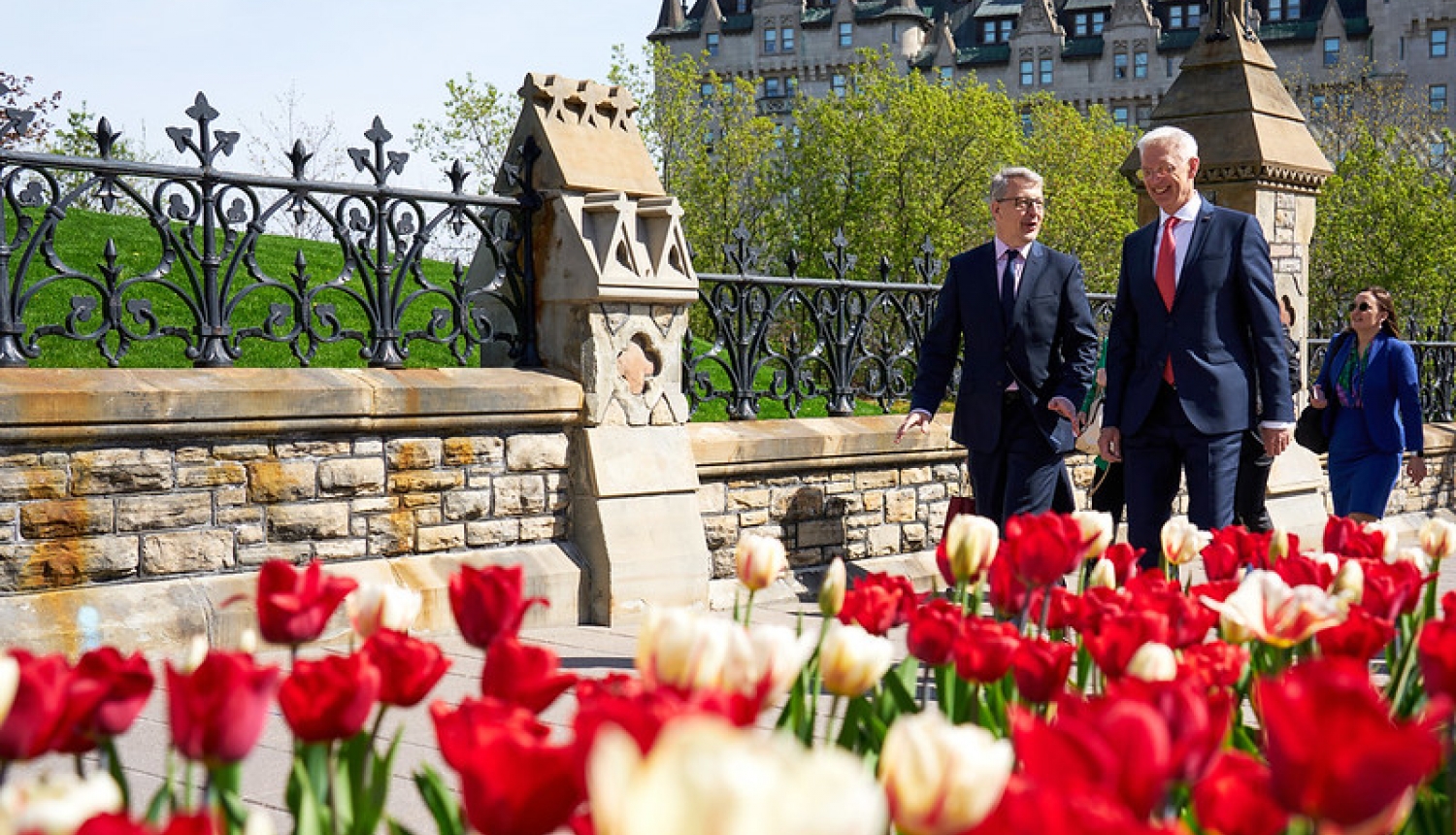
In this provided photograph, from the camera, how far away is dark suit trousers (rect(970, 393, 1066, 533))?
23.7ft

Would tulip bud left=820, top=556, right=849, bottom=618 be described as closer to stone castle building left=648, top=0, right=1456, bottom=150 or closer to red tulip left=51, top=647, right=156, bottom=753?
red tulip left=51, top=647, right=156, bottom=753

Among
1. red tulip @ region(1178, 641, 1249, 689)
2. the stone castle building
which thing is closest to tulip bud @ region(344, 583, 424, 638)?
red tulip @ region(1178, 641, 1249, 689)

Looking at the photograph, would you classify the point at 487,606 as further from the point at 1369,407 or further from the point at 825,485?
the point at 1369,407

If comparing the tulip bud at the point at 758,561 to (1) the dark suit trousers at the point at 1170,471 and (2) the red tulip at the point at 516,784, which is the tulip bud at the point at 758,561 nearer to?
(2) the red tulip at the point at 516,784

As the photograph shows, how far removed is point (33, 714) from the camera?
1640 mm

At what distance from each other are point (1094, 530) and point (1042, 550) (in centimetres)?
33

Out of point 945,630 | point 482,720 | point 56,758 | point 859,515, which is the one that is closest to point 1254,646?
point 945,630

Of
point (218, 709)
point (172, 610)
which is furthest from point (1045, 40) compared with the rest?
point (218, 709)

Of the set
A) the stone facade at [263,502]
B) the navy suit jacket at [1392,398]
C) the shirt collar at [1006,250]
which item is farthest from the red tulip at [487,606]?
the navy suit jacket at [1392,398]

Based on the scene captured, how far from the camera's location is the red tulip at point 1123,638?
7.16ft

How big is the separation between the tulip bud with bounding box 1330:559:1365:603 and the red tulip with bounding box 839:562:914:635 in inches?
34.7

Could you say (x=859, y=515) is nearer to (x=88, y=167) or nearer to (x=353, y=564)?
(x=353, y=564)

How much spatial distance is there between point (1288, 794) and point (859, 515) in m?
8.22

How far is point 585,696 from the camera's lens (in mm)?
1735
